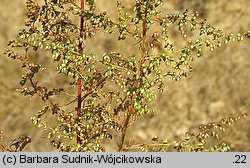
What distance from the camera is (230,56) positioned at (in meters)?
11.8

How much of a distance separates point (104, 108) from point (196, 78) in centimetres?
630

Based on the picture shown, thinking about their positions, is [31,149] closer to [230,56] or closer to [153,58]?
[230,56]

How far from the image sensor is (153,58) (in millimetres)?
5480

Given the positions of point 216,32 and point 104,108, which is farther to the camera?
point 104,108

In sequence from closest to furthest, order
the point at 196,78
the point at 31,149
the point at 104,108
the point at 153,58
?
the point at 153,58, the point at 104,108, the point at 31,149, the point at 196,78

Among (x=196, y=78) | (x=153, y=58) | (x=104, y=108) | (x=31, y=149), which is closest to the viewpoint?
(x=153, y=58)

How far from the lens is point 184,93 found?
12.0 metres

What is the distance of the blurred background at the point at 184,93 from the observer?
1145 centimetres

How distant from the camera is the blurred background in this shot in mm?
11445

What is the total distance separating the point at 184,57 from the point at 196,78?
661cm

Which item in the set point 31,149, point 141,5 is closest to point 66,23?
point 141,5

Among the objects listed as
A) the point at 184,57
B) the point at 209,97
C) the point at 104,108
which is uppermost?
the point at 209,97

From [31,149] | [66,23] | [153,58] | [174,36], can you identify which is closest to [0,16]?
[31,149]

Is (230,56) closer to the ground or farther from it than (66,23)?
farther from it
